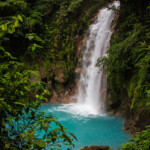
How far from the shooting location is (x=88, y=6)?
1138cm

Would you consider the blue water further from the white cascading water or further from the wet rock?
the wet rock

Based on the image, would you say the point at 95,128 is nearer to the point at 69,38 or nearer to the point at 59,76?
the point at 59,76

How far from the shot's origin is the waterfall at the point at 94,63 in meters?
9.00

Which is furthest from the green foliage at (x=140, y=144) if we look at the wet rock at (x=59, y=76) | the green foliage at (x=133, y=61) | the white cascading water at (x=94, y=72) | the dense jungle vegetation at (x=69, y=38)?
the wet rock at (x=59, y=76)

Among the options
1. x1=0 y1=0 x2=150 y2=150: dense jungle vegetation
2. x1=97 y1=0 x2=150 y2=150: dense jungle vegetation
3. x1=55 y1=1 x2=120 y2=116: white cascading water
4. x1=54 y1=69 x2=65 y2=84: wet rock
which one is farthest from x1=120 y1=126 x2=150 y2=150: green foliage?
x1=54 y1=69 x2=65 y2=84: wet rock

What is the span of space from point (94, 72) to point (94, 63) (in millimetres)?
598

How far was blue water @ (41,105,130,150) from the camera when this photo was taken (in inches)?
209

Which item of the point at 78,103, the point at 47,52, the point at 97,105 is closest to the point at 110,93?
the point at 97,105

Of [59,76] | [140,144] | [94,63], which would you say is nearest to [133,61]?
[140,144]

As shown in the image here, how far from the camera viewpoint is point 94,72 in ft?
32.0

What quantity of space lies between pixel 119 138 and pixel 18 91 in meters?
5.14

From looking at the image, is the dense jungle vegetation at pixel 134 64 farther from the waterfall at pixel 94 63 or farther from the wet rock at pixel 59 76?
the wet rock at pixel 59 76

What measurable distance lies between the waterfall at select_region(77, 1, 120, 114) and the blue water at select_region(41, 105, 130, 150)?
1.20 metres

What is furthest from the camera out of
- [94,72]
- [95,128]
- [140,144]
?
[94,72]
